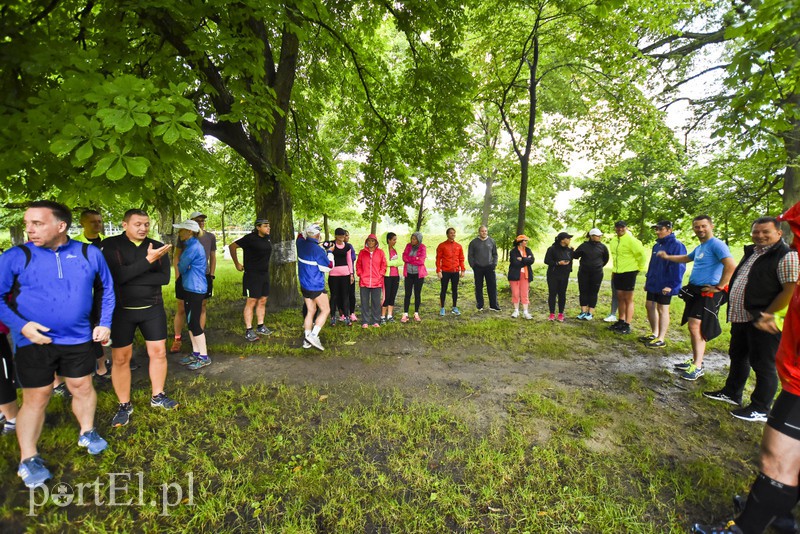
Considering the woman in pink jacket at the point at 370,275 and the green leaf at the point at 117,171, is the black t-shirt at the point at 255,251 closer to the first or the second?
the woman in pink jacket at the point at 370,275

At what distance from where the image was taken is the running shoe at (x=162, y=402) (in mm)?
3770

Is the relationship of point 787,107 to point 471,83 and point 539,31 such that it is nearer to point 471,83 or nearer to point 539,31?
point 471,83

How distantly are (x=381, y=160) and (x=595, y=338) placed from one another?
648cm

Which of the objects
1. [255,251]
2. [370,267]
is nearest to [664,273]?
[370,267]

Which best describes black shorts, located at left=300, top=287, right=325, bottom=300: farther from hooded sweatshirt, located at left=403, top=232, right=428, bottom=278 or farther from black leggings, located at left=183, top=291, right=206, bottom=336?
hooded sweatshirt, located at left=403, top=232, right=428, bottom=278

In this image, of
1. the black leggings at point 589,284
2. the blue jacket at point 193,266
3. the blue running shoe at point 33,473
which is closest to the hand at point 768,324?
the black leggings at point 589,284

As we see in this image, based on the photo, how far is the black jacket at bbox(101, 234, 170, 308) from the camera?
3490mm

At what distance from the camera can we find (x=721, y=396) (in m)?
4.31

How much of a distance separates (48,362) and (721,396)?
7.43m

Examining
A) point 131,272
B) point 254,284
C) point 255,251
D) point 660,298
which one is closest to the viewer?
point 131,272

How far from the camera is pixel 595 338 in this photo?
692 centimetres

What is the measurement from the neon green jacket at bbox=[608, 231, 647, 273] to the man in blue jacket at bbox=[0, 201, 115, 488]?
862 cm

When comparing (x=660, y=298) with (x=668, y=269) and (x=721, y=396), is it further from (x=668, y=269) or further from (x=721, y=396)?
(x=721, y=396)

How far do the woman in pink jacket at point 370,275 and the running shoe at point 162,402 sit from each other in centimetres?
401
